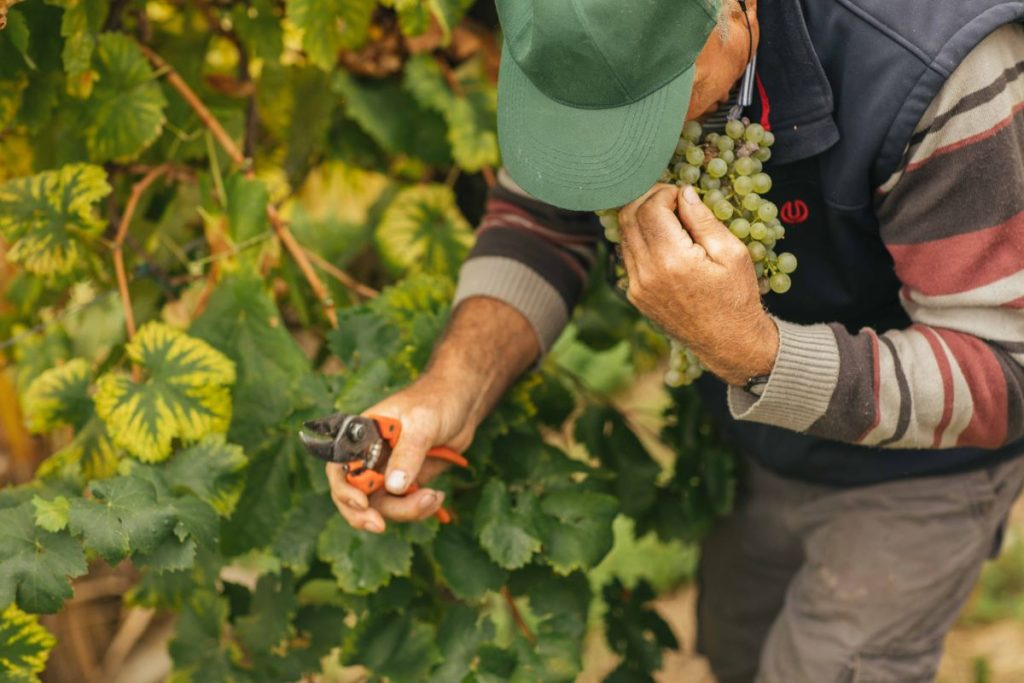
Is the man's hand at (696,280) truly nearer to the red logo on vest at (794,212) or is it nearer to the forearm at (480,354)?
the red logo on vest at (794,212)

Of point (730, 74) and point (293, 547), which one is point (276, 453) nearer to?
point (293, 547)

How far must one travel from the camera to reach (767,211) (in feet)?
3.74

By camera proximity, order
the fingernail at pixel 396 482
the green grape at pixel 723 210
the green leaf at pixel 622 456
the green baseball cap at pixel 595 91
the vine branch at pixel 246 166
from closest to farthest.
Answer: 1. the green baseball cap at pixel 595 91
2. the green grape at pixel 723 210
3. the fingernail at pixel 396 482
4. the vine branch at pixel 246 166
5. the green leaf at pixel 622 456

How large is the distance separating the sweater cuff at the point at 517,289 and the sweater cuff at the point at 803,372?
1.48 feet

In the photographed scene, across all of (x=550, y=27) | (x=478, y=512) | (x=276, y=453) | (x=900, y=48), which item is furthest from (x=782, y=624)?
(x=550, y=27)

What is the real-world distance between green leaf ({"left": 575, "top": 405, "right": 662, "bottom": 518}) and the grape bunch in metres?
0.66

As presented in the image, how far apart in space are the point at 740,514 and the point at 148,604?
42.1 inches

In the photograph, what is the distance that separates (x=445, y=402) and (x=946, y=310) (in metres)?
0.66

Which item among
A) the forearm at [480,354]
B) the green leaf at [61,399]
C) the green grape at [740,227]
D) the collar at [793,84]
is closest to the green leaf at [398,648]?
the forearm at [480,354]

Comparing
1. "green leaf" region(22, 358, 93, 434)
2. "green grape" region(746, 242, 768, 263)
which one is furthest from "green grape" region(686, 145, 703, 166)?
"green leaf" region(22, 358, 93, 434)

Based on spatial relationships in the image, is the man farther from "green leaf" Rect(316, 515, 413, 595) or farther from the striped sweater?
"green leaf" Rect(316, 515, 413, 595)

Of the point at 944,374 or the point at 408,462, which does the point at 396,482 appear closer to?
the point at 408,462

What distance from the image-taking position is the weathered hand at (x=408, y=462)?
127 cm

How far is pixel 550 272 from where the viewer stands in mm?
1602
